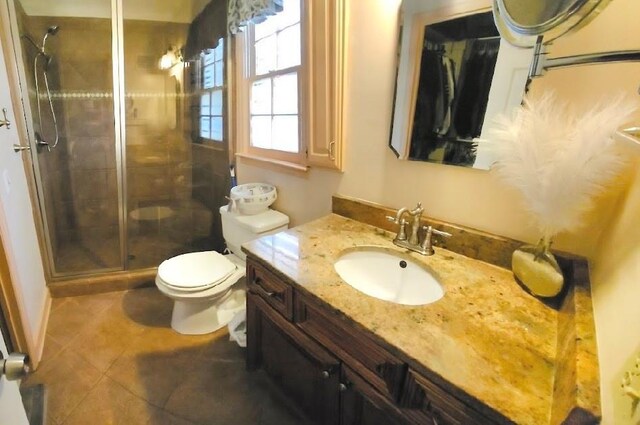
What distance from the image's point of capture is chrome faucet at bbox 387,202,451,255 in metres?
1.14

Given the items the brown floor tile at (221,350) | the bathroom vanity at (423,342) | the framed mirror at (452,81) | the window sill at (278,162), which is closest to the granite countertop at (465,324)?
the bathroom vanity at (423,342)

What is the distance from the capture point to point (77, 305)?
203 centimetres

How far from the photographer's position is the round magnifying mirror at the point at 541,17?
0.55m

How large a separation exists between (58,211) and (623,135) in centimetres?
309

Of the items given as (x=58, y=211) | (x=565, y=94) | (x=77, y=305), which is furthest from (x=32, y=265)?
(x=565, y=94)

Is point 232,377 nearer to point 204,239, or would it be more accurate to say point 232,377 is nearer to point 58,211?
point 204,239

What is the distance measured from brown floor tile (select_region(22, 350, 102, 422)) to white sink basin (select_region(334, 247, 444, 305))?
135cm

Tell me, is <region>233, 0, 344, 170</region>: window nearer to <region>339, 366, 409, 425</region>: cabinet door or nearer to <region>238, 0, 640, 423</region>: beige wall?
<region>238, 0, 640, 423</region>: beige wall

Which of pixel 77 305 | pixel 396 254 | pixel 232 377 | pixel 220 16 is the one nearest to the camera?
pixel 396 254

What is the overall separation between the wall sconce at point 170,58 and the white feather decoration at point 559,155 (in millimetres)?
2437

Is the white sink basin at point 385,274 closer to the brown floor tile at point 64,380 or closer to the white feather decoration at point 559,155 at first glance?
the white feather decoration at point 559,155

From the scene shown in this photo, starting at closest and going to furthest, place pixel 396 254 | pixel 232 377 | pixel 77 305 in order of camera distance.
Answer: pixel 396 254 → pixel 232 377 → pixel 77 305

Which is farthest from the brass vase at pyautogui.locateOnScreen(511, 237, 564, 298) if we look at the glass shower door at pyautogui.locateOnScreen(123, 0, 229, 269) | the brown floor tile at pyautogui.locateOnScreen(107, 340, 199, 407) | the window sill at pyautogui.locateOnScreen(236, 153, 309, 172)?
the glass shower door at pyautogui.locateOnScreen(123, 0, 229, 269)

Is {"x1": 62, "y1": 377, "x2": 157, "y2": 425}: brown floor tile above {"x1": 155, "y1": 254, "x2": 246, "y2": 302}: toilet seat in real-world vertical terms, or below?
below
